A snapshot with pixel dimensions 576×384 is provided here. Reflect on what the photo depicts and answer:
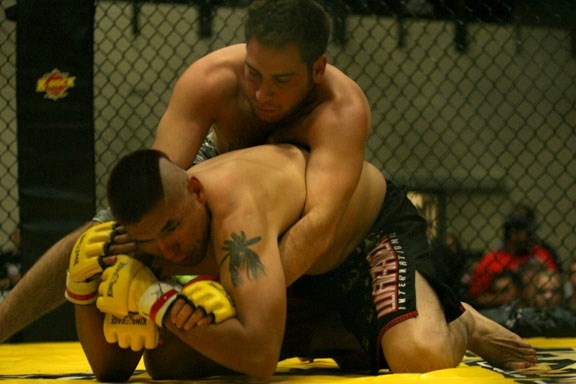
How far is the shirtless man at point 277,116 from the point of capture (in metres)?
2.32

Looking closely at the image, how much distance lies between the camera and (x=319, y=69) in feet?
8.14

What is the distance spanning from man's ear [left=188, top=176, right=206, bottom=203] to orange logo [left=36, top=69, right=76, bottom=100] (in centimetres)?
208

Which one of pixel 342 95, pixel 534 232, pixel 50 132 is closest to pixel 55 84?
pixel 50 132

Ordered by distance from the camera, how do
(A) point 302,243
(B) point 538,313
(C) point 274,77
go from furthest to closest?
1. (B) point 538,313
2. (C) point 274,77
3. (A) point 302,243

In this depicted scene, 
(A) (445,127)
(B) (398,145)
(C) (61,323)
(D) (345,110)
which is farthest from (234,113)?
(A) (445,127)

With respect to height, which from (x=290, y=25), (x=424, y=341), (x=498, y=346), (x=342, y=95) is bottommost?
(x=498, y=346)

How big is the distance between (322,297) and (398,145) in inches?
132

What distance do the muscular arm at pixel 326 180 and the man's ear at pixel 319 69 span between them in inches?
3.8

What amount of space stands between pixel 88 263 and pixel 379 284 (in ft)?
2.90

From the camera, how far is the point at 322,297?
2.67 metres

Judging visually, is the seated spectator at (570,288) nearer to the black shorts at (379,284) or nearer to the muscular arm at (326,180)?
the black shorts at (379,284)

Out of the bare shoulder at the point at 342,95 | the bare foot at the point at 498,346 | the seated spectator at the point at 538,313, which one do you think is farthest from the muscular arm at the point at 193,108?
the seated spectator at the point at 538,313

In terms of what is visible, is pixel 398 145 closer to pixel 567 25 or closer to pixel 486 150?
pixel 486 150

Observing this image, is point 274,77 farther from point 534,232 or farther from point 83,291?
point 534,232
